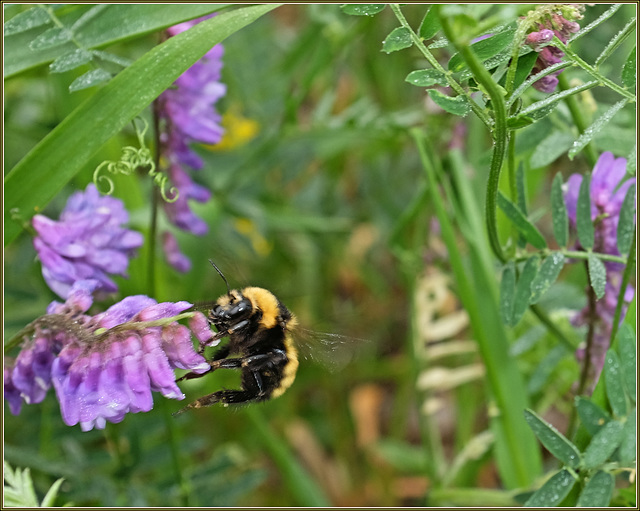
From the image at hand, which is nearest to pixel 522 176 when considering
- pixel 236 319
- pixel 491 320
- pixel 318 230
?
pixel 491 320

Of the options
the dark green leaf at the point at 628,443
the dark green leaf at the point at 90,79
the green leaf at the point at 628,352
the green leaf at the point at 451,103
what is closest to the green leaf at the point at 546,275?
the green leaf at the point at 628,352

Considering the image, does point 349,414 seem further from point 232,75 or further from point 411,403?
point 232,75

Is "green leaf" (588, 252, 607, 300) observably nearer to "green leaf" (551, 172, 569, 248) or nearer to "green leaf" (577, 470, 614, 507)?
"green leaf" (551, 172, 569, 248)

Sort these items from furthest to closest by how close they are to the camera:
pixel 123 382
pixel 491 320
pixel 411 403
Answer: pixel 411 403
pixel 491 320
pixel 123 382

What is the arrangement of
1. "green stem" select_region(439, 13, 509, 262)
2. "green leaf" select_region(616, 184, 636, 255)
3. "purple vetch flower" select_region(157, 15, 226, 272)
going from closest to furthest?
"green stem" select_region(439, 13, 509, 262), "green leaf" select_region(616, 184, 636, 255), "purple vetch flower" select_region(157, 15, 226, 272)

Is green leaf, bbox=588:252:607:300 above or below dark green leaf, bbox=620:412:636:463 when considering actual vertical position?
above

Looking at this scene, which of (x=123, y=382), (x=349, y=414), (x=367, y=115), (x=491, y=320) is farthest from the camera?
(x=349, y=414)

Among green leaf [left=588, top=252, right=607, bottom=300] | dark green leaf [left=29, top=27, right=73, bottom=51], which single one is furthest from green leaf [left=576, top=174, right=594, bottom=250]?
dark green leaf [left=29, top=27, right=73, bottom=51]

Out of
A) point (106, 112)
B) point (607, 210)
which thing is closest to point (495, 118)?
point (607, 210)
